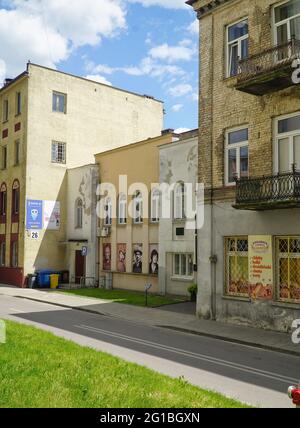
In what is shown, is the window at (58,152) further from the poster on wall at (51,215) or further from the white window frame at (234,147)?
the white window frame at (234,147)

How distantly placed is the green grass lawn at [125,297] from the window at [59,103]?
41.9 feet

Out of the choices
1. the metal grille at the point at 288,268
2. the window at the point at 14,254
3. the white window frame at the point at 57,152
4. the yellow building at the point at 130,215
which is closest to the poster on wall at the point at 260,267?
the metal grille at the point at 288,268

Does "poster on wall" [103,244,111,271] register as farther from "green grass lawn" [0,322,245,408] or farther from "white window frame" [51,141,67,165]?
"green grass lawn" [0,322,245,408]

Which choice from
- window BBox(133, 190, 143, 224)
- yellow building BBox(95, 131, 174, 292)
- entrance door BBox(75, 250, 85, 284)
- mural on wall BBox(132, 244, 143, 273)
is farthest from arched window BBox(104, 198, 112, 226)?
entrance door BBox(75, 250, 85, 284)

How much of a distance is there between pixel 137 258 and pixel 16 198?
11.4 metres

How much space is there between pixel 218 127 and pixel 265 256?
495cm

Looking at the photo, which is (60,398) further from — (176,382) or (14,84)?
(14,84)

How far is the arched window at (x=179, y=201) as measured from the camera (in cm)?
2378

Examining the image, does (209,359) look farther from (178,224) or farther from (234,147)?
(178,224)

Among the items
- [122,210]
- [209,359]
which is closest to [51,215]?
[122,210]

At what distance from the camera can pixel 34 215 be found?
104ft

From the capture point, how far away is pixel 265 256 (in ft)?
50.0

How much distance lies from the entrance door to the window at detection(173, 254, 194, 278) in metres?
9.38

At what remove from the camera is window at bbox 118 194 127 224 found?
28.0 m
